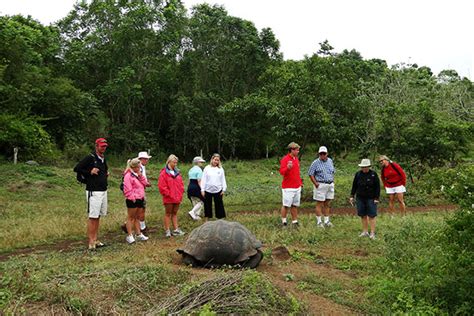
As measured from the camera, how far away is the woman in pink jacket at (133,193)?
28.8ft

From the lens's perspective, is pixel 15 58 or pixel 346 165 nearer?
pixel 15 58

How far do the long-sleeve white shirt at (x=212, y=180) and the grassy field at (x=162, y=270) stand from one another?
2.95 ft

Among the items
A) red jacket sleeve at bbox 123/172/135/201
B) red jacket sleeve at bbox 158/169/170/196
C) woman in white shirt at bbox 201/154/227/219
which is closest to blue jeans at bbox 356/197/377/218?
woman in white shirt at bbox 201/154/227/219

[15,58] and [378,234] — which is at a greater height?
[15,58]

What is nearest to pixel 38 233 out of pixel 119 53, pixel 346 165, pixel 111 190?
pixel 111 190

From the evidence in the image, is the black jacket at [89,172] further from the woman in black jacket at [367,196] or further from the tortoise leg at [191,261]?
the woman in black jacket at [367,196]

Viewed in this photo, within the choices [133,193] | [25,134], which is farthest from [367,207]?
[25,134]

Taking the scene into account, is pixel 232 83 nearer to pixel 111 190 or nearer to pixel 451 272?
pixel 111 190

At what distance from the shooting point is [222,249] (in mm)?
6711

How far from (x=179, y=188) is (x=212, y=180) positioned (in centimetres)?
130

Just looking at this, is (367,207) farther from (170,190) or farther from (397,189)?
(170,190)

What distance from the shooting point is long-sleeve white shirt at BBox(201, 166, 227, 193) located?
10664 millimetres

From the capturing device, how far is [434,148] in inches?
602

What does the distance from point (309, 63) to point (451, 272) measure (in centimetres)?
1144
